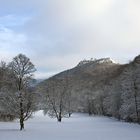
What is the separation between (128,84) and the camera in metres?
75.3

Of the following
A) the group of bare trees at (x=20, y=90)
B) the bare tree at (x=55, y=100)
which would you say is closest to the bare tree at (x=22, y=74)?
the group of bare trees at (x=20, y=90)

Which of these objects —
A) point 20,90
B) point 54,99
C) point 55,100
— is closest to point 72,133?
point 20,90

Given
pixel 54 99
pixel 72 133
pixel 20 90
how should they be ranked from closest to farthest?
pixel 72 133 → pixel 20 90 → pixel 54 99

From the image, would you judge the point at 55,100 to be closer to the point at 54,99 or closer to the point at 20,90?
the point at 54,99

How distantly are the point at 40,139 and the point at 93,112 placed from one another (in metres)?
113

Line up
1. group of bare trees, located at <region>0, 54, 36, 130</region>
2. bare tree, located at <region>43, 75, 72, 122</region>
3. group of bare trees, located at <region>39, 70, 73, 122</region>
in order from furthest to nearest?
group of bare trees, located at <region>39, 70, 73, 122</region> → bare tree, located at <region>43, 75, 72, 122</region> → group of bare trees, located at <region>0, 54, 36, 130</region>

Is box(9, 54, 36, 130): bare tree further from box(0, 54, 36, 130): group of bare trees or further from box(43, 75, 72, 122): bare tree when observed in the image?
box(43, 75, 72, 122): bare tree

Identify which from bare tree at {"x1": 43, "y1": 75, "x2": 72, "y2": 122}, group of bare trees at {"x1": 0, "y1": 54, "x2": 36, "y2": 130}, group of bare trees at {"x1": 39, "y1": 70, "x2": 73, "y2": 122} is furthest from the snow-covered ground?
group of bare trees at {"x1": 39, "y1": 70, "x2": 73, "y2": 122}

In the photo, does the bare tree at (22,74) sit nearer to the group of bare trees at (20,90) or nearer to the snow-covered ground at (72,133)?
the group of bare trees at (20,90)

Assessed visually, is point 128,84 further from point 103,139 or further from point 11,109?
point 103,139

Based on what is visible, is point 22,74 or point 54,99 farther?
point 54,99

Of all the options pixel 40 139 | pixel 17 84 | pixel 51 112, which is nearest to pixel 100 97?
pixel 51 112

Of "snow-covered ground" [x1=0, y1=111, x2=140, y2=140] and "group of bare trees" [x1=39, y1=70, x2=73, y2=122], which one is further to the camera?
"group of bare trees" [x1=39, y1=70, x2=73, y2=122]

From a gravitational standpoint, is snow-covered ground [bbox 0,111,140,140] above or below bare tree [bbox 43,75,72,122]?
below
